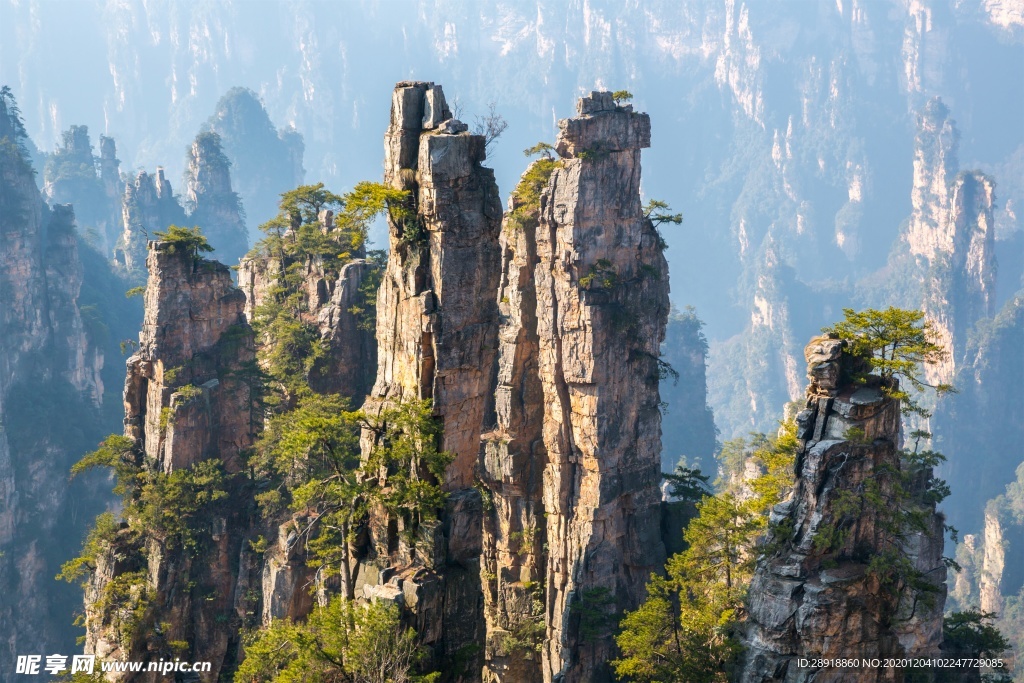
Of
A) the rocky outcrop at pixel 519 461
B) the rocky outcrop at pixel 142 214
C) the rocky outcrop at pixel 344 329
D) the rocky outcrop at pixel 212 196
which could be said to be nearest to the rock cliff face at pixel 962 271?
the rocky outcrop at pixel 212 196

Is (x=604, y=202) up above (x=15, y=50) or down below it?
below

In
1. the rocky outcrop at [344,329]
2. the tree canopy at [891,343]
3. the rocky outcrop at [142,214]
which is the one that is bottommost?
the tree canopy at [891,343]

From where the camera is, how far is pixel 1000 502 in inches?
4124

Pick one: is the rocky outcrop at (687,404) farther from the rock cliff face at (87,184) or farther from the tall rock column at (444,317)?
the tall rock column at (444,317)

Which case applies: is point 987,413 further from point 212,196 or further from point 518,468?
point 518,468

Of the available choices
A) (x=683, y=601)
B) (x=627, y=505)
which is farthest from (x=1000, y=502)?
(x=683, y=601)

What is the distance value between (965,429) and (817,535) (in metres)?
116

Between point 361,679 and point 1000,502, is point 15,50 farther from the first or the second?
point 361,679

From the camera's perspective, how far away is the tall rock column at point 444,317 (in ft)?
84.6

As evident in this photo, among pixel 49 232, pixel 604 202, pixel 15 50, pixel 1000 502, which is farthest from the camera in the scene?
pixel 15 50

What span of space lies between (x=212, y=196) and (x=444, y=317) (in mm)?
99975

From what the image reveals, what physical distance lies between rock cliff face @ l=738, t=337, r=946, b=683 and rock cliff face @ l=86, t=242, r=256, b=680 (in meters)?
19.9

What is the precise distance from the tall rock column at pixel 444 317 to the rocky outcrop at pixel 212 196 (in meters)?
95.3

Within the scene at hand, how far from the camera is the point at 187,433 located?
38.7 m
